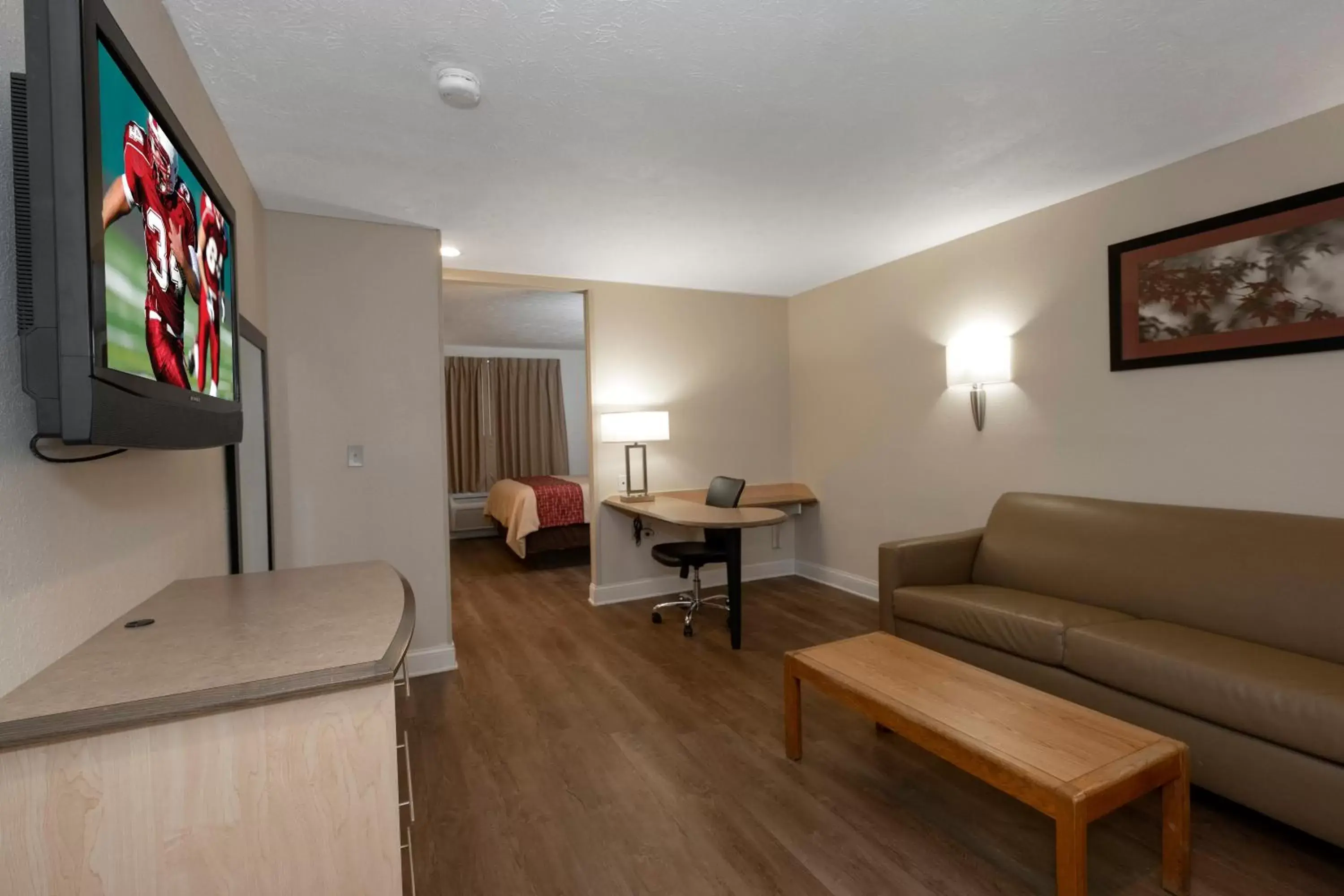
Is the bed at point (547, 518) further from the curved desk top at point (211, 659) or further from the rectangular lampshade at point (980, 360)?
the curved desk top at point (211, 659)

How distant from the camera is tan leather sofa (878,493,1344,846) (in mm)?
1747

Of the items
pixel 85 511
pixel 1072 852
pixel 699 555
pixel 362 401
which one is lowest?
pixel 1072 852

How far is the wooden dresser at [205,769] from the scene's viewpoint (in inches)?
31.7

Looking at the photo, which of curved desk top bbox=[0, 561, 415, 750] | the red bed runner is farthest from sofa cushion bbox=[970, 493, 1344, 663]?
the red bed runner

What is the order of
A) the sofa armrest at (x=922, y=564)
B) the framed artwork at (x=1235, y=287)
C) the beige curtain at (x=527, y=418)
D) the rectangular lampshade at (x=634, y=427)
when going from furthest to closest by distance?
the beige curtain at (x=527, y=418) → the rectangular lampshade at (x=634, y=427) → the sofa armrest at (x=922, y=564) → the framed artwork at (x=1235, y=287)

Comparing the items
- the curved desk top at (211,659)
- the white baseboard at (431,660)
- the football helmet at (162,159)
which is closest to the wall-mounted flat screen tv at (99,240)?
the football helmet at (162,159)

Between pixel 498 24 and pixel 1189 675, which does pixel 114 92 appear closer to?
pixel 498 24

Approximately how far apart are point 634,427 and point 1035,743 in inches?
119

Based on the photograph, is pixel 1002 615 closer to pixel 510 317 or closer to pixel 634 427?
pixel 634 427

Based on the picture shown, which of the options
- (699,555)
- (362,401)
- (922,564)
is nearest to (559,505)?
(699,555)

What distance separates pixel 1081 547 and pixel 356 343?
3.63m

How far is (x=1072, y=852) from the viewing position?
141 cm

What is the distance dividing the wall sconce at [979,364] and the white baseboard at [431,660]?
10.6 ft

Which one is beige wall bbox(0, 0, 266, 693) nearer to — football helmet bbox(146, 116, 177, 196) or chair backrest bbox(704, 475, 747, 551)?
football helmet bbox(146, 116, 177, 196)
